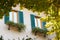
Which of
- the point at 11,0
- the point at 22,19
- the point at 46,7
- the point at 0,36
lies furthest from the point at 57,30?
the point at 22,19

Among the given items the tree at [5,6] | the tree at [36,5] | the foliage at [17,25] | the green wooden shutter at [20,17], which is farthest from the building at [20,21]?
the tree at [5,6]

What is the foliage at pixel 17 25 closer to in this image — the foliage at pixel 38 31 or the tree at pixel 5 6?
the foliage at pixel 38 31

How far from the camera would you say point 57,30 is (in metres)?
7.73

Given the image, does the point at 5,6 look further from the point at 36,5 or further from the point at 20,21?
the point at 20,21

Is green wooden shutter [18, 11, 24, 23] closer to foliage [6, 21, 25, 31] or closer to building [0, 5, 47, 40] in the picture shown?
building [0, 5, 47, 40]

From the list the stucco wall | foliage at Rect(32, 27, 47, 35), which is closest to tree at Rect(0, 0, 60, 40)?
the stucco wall

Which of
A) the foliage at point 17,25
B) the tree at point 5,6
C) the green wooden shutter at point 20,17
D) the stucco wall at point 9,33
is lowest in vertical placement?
the stucco wall at point 9,33

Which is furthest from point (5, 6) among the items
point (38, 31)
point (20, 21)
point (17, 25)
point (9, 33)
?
point (38, 31)

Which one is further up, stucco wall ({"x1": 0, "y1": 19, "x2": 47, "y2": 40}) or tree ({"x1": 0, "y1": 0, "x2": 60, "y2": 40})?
tree ({"x1": 0, "y1": 0, "x2": 60, "y2": 40})

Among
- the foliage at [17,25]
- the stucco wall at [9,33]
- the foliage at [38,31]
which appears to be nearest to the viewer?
the stucco wall at [9,33]

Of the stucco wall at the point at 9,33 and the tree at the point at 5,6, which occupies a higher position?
the tree at the point at 5,6

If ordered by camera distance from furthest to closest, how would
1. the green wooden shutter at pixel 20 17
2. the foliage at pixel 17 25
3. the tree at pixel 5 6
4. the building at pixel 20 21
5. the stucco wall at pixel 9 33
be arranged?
the green wooden shutter at pixel 20 17 < the foliage at pixel 17 25 < the building at pixel 20 21 < the stucco wall at pixel 9 33 < the tree at pixel 5 6

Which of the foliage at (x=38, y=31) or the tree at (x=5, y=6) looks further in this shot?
the foliage at (x=38, y=31)

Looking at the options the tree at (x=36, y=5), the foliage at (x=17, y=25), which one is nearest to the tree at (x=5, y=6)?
the tree at (x=36, y=5)
